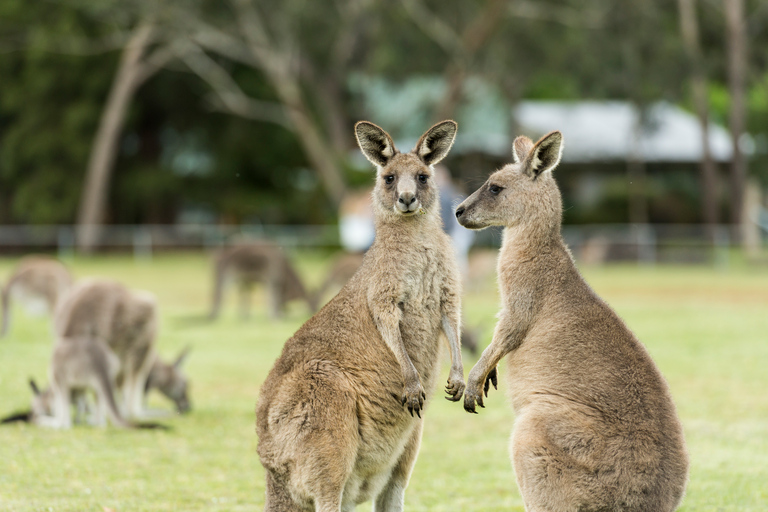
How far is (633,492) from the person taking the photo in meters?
3.08

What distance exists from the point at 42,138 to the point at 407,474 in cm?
2573

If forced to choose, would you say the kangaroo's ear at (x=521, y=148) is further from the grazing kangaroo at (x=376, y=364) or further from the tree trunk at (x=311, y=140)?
the tree trunk at (x=311, y=140)

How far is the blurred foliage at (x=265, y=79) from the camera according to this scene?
75.4ft

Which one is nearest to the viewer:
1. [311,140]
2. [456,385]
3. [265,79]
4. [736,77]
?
[456,385]

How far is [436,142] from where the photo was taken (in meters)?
3.78

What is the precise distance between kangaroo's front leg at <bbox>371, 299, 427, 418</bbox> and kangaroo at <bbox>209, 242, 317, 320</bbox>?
863 centimetres

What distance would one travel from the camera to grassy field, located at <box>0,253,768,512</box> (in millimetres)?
4305

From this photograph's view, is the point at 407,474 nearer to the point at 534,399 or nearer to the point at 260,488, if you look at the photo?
the point at 534,399

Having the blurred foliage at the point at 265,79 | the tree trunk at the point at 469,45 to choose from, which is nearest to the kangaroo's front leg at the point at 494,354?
the blurred foliage at the point at 265,79

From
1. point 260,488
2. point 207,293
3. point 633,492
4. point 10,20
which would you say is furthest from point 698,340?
point 10,20

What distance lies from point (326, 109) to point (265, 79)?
2.71m

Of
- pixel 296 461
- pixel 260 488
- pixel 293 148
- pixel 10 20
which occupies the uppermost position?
pixel 10 20

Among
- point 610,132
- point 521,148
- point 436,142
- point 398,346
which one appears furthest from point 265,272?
point 610,132

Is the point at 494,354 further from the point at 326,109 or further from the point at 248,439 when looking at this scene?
the point at 326,109
